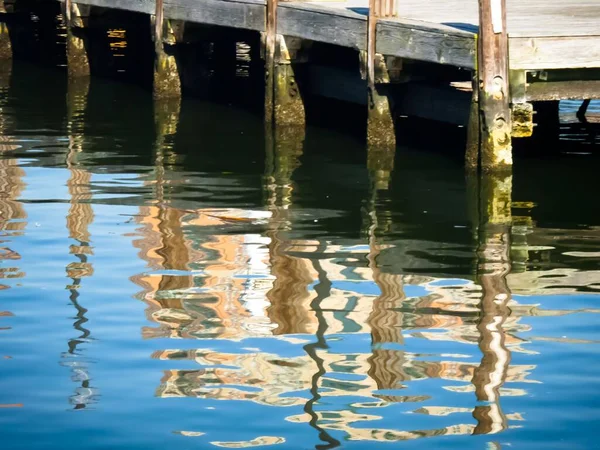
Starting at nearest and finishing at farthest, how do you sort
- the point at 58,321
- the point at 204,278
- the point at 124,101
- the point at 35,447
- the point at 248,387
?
the point at 35,447 → the point at 248,387 → the point at 58,321 → the point at 204,278 → the point at 124,101

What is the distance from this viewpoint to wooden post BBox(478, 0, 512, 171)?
36.9ft

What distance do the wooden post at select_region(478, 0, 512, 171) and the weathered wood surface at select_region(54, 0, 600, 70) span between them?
0.46 ft

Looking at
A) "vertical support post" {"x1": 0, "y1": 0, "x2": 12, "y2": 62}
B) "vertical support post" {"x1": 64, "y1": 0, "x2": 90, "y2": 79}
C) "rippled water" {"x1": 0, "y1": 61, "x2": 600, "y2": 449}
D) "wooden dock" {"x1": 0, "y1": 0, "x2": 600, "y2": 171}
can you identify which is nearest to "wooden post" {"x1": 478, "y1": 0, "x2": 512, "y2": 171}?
"wooden dock" {"x1": 0, "y1": 0, "x2": 600, "y2": 171}

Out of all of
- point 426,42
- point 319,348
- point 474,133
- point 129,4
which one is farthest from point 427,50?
point 129,4

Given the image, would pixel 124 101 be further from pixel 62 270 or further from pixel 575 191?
pixel 62 270

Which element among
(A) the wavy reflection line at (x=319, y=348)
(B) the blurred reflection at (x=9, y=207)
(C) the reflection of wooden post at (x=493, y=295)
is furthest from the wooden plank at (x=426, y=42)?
(B) the blurred reflection at (x=9, y=207)

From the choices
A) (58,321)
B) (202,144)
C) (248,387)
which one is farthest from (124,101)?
(248,387)

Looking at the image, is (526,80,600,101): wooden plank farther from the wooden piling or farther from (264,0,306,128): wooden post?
(264,0,306,128): wooden post

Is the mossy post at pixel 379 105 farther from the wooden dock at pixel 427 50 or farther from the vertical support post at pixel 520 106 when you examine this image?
the vertical support post at pixel 520 106

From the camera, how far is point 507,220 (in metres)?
10.9

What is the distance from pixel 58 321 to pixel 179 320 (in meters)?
0.70

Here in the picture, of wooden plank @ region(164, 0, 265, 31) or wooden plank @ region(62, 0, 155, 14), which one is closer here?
wooden plank @ region(164, 0, 265, 31)

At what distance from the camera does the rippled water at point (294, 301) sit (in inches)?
244

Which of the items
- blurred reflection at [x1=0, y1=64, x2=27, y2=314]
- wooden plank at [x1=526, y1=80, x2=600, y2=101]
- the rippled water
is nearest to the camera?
the rippled water
